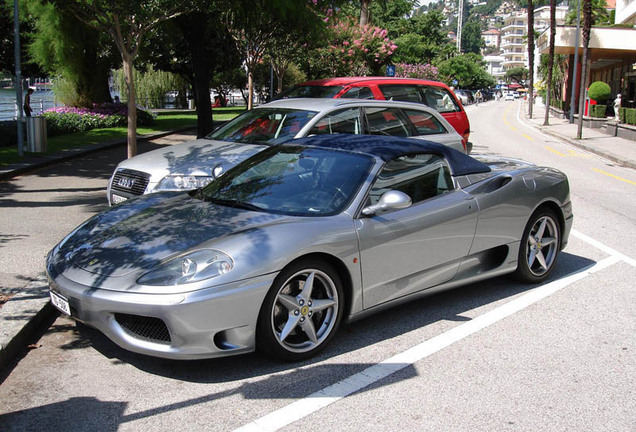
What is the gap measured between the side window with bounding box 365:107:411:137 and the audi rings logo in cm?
297

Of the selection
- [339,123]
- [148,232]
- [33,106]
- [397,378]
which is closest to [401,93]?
[339,123]

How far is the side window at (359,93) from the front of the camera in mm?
10891

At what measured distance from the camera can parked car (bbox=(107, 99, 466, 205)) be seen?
24.6 feet

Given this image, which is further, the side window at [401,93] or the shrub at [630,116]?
the shrub at [630,116]

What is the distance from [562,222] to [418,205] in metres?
1.97

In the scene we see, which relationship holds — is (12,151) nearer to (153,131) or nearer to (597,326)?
(153,131)

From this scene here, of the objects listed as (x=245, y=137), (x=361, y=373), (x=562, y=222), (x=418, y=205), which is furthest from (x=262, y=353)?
(x=245, y=137)

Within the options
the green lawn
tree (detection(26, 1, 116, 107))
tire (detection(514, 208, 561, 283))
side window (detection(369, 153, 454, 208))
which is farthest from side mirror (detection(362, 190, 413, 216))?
tree (detection(26, 1, 116, 107))

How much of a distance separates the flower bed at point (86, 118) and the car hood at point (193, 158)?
14.6 metres

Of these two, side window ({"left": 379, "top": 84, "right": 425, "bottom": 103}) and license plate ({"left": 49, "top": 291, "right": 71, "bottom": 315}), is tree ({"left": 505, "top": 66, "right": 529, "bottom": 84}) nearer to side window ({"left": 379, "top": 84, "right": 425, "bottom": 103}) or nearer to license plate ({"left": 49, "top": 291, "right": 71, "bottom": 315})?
side window ({"left": 379, "top": 84, "right": 425, "bottom": 103})

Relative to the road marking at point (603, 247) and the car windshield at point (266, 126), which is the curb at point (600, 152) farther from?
the car windshield at point (266, 126)

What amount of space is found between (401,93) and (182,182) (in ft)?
17.0

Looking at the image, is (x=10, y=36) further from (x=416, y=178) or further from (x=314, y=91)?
(x=416, y=178)

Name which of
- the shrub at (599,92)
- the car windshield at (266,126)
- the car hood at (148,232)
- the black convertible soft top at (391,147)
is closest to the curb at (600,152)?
the shrub at (599,92)
